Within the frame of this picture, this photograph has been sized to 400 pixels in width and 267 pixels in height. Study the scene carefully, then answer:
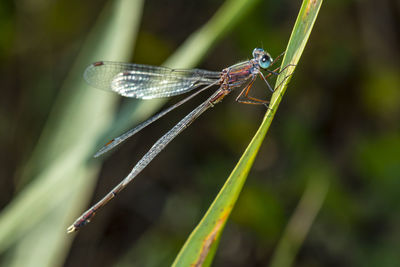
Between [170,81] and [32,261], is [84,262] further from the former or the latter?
[170,81]

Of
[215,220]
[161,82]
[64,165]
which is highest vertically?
[161,82]

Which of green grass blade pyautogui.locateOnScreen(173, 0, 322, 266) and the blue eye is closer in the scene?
green grass blade pyautogui.locateOnScreen(173, 0, 322, 266)

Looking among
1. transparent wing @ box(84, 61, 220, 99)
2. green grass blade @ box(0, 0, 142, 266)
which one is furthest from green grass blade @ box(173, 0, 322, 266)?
transparent wing @ box(84, 61, 220, 99)

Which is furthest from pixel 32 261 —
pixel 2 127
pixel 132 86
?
pixel 2 127

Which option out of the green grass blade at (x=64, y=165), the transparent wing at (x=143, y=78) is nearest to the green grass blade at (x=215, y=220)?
the green grass blade at (x=64, y=165)

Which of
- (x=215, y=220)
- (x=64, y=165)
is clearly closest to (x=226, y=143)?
(x=64, y=165)

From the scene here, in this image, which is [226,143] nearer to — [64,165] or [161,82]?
[161,82]

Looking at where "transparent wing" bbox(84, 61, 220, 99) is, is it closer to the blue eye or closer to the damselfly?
the damselfly
